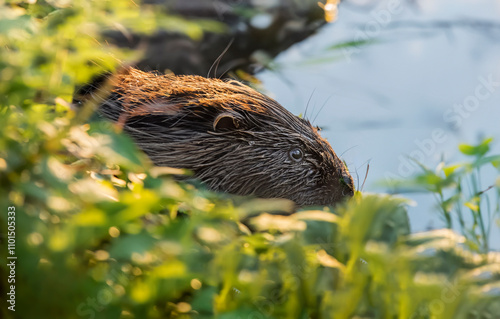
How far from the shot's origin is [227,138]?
198 centimetres

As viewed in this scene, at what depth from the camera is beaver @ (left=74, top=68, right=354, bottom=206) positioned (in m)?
1.89

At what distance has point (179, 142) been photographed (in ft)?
6.32

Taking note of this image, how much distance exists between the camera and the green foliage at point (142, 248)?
0.54 meters

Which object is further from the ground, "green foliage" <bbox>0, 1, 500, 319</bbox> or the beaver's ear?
"green foliage" <bbox>0, 1, 500, 319</bbox>

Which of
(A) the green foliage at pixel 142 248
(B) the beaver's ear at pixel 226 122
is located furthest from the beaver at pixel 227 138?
(A) the green foliage at pixel 142 248

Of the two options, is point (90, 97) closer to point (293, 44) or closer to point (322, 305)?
point (322, 305)

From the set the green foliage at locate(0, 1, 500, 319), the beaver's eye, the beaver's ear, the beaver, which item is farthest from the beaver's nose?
the green foliage at locate(0, 1, 500, 319)

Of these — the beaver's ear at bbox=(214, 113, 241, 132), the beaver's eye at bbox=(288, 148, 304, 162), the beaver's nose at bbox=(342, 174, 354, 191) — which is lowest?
the beaver's nose at bbox=(342, 174, 354, 191)

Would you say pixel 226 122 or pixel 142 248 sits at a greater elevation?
pixel 142 248

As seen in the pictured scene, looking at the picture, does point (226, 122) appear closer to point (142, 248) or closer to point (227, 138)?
point (227, 138)

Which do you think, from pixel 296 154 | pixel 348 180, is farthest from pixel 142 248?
pixel 348 180

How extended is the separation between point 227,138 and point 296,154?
328mm

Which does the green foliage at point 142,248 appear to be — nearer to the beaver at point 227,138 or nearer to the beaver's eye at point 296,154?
the beaver at point 227,138

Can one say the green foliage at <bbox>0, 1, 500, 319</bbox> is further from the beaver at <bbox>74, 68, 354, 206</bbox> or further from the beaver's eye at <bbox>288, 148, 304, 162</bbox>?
the beaver's eye at <bbox>288, 148, 304, 162</bbox>
